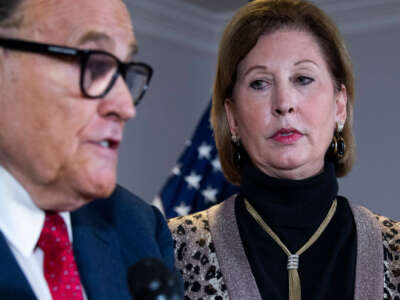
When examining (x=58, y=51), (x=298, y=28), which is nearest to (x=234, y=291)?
(x=298, y=28)

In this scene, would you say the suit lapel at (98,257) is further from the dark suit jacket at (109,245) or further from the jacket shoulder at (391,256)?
the jacket shoulder at (391,256)

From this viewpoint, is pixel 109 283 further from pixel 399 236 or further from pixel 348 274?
pixel 399 236

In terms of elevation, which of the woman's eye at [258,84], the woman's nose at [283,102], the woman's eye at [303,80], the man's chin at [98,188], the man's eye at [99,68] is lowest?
the man's chin at [98,188]

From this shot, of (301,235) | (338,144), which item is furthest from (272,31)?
(301,235)

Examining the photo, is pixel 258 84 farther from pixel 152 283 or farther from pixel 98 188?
pixel 152 283

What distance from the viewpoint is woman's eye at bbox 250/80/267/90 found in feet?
6.54

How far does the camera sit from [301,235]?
1993 mm

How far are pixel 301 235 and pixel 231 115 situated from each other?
1.53 feet

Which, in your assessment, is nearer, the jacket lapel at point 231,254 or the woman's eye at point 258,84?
the jacket lapel at point 231,254

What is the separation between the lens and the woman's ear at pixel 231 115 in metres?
2.12

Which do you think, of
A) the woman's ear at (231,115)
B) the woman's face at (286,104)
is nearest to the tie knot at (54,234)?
the woman's face at (286,104)

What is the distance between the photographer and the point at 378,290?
1.86 metres

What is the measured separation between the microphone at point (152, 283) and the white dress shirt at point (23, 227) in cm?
34

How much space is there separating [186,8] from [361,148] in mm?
2180
